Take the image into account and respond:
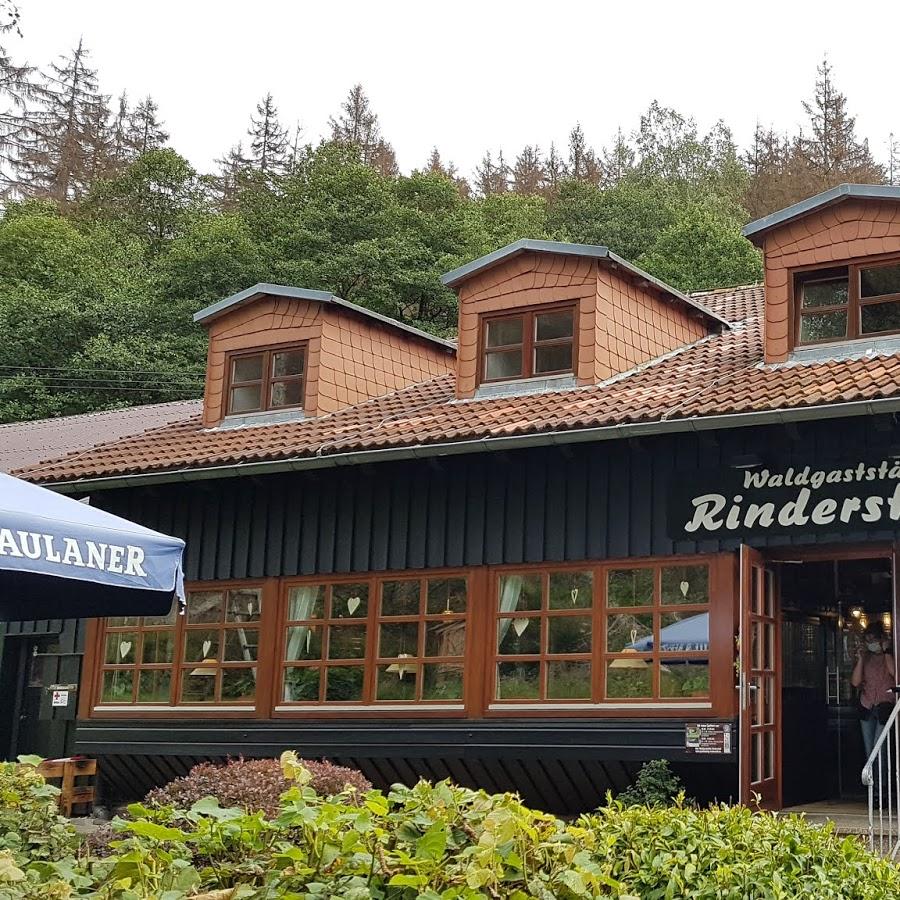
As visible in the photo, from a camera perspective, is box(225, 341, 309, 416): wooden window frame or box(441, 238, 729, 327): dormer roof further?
box(225, 341, 309, 416): wooden window frame

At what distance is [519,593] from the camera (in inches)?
548

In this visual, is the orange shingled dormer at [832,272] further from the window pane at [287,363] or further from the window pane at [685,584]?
the window pane at [287,363]

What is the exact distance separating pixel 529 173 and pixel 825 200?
44.4 m

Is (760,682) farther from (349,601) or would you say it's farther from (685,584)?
(349,601)

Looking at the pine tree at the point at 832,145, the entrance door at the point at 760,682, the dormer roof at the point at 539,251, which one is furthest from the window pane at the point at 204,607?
the pine tree at the point at 832,145

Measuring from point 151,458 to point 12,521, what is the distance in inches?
355

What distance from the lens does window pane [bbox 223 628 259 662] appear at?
15422mm

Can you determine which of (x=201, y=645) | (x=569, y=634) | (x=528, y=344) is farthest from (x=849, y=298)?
(x=201, y=645)

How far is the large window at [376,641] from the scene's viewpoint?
46.5ft

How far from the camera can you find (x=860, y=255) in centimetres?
1365

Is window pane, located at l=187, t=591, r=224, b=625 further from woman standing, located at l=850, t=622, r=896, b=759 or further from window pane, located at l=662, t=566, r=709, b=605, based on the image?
woman standing, located at l=850, t=622, r=896, b=759

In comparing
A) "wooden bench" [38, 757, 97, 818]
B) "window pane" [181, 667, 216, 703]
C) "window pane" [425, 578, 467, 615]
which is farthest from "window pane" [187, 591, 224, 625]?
"window pane" [425, 578, 467, 615]

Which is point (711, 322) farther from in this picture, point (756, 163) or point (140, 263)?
point (756, 163)

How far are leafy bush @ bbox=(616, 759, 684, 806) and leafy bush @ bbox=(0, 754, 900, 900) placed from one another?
7165mm
